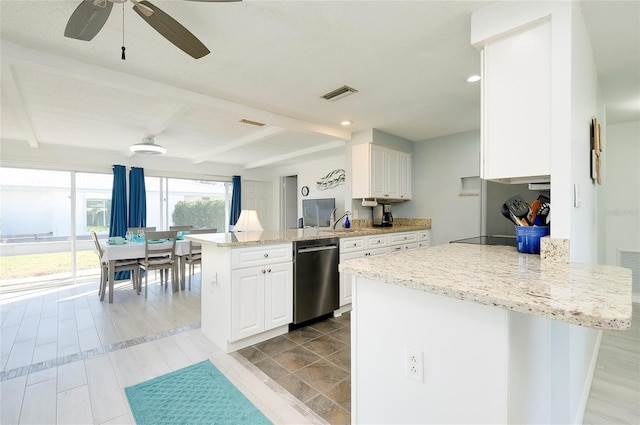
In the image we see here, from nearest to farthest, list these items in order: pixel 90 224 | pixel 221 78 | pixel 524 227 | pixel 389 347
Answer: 1. pixel 389 347
2. pixel 524 227
3. pixel 221 78
4. pixel 90 224

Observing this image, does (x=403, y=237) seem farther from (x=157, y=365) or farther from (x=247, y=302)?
(x=157, y=365)

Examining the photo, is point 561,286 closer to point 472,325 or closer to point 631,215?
point 472,325

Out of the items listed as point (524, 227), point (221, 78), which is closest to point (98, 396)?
point (221, 78)

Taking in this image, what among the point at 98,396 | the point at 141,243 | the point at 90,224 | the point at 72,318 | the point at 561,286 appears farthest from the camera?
the point at 90,224

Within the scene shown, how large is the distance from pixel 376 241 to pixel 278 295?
1504mm

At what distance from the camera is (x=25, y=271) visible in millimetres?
4695

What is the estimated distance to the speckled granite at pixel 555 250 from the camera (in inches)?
53.1

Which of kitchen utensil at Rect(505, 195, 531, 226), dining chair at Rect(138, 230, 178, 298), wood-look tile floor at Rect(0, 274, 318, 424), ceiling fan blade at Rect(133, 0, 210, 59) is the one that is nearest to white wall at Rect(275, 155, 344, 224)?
dining chair at Rect(138, 230, 178, 298)

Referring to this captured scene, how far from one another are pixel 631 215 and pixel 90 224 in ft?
26.5

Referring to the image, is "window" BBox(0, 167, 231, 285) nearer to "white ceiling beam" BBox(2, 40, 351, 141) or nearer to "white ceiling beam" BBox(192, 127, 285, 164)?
"white ceiling beam" BBox(192, 127, 285, 164)

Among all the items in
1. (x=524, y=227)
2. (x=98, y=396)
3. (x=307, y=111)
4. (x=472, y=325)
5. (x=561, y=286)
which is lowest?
(x=98, y=396)

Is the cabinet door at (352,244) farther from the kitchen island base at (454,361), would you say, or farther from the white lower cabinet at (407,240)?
the kitchen island base at (454,361)

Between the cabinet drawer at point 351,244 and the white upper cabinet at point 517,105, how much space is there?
1.82m

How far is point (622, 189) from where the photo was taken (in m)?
3.66
